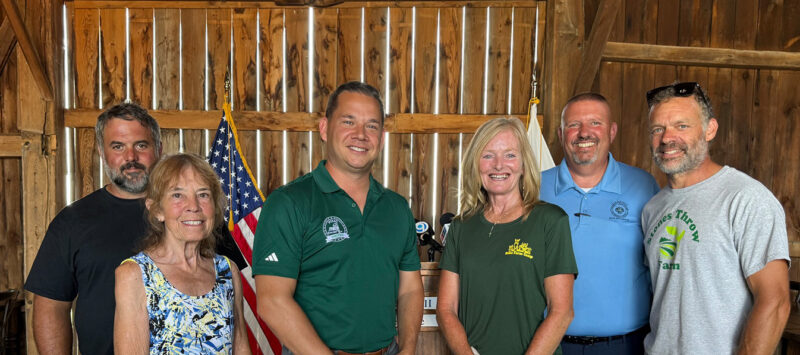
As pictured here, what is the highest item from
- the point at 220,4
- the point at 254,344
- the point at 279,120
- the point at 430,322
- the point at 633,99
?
the point at 220,4

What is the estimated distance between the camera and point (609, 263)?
2.16 meters

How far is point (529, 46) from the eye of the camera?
432 cm

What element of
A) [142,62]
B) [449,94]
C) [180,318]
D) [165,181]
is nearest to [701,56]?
[449,94]

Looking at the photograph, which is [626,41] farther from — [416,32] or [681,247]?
[681,247]

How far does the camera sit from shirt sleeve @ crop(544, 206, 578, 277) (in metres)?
1.84

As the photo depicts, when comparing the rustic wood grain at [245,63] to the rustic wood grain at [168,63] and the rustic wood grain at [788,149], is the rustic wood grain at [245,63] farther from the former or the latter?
the rustic wood grain at [788,149]

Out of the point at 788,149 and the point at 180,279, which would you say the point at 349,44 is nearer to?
the point at 180,279

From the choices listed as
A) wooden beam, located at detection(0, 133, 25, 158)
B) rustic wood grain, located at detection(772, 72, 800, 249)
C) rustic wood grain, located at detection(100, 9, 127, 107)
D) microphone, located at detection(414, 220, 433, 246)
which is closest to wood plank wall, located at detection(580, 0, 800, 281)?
rustic wood grain, located at detection(772, 72, 800, 249)

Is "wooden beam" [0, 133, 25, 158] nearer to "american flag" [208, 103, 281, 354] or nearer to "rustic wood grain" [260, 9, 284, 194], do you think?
"american flag" [208, 103, 281, 354]

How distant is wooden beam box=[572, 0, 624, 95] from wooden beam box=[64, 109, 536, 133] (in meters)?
0.51

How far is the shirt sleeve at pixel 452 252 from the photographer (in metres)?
2.03

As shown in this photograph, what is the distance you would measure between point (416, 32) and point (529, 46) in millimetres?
885

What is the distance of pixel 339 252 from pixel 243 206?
2.09 meters

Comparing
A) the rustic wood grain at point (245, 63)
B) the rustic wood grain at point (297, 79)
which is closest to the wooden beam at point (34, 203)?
the rustic wood grain at point (245, 63)
